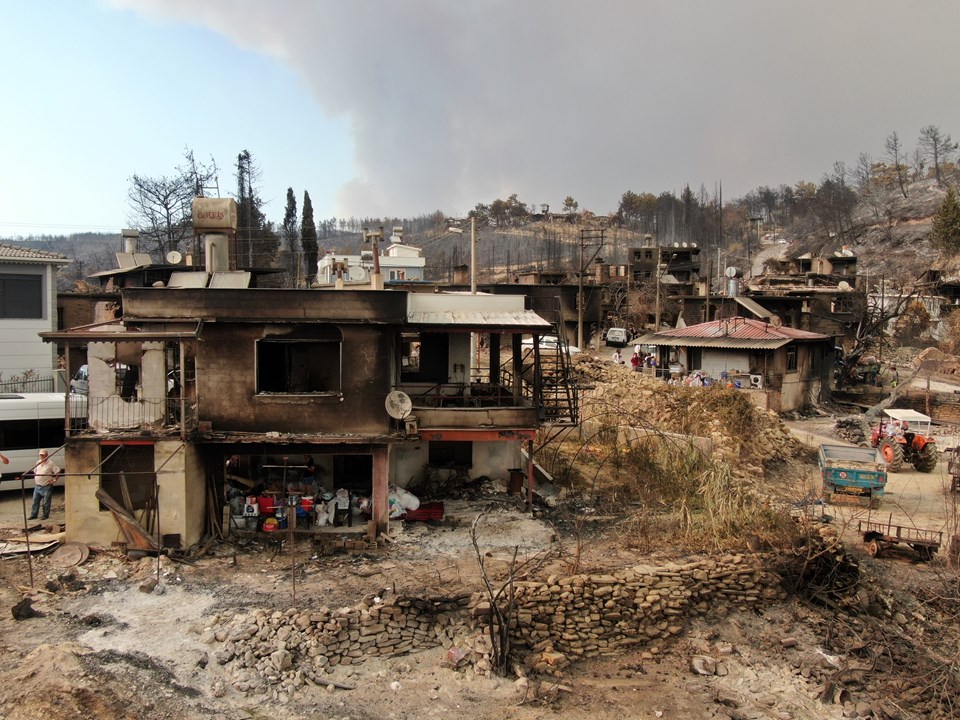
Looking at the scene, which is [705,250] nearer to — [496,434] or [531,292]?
[531,292]

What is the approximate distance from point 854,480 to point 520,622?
500 inches

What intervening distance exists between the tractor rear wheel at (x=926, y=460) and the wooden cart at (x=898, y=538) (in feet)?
25.6

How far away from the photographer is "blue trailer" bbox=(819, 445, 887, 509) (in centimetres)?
2058

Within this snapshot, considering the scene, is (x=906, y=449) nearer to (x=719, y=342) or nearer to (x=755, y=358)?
(x=755, y=358)

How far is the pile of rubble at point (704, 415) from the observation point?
993 inches

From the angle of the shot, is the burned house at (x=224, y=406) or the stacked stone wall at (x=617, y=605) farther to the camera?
the burned house at (x=224, y=406)

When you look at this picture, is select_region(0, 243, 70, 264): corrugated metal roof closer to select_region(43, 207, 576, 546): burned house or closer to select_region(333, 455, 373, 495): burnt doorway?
select_region(43, 207, 576, 546): burned house

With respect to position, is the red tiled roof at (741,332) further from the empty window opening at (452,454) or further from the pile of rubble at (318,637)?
the pile of rubble at (318,637)

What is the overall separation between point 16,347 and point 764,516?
2830cm

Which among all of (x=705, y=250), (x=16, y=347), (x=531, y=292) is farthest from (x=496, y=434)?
(x=705, y=250)

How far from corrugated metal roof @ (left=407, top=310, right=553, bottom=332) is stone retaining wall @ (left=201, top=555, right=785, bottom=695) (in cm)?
→ 603

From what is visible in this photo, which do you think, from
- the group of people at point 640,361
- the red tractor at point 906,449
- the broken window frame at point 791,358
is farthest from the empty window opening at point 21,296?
the broken window frame at point 791,358

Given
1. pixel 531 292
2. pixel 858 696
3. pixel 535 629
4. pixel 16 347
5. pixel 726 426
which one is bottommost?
pixel 858 696

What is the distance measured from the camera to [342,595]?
46.1ft
